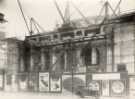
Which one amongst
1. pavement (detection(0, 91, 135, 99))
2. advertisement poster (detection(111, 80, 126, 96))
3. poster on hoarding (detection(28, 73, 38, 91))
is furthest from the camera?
poster on hoarding (detection(28, 73, 38, 91))

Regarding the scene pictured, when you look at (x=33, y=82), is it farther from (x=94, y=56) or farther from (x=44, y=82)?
(x=94, y=56)

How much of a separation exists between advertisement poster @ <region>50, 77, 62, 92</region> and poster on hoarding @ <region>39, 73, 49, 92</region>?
0.03 metres

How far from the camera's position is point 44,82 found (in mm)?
1223

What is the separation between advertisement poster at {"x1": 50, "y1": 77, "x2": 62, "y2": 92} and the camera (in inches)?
46.3

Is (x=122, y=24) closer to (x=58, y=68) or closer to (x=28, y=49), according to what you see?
(x=58, y=68)

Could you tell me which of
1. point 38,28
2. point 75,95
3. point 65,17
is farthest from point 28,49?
point 75,95

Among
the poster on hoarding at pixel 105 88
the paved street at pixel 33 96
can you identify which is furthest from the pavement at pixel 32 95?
the poster on hoarding at pixel 105 88

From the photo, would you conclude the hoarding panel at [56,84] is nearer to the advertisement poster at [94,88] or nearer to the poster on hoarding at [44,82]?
the poster on hoarding at [44,82]

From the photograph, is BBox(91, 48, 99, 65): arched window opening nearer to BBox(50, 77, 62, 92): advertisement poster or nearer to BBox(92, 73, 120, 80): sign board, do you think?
BBox(92, 73, 120, 80): sign board

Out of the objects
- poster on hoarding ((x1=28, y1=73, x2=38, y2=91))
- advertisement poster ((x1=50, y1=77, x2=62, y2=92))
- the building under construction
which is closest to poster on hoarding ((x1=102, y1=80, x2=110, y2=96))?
the building under construction

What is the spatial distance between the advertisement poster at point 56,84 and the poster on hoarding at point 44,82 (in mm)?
29

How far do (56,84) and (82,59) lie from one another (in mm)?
202

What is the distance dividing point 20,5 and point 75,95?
0.66m

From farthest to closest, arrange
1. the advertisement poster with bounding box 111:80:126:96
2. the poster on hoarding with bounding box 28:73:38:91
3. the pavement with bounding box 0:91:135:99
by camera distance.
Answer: the poster on hoarding with bounding box 28:73:38:91, the pavement with bounding box 0:91:135:99, the advertisement poster with bounding box 111:80:126:96
